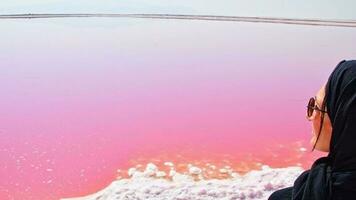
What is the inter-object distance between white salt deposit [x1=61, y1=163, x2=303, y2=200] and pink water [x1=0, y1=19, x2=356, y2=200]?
18 cm

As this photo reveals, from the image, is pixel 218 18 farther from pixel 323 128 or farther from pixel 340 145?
pixel 340 145

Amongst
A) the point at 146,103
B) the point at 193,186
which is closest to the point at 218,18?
the point at 146,103

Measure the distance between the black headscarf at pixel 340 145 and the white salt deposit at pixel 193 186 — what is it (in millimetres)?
1694

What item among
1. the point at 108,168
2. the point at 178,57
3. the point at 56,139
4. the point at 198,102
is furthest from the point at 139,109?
the point at 178,57

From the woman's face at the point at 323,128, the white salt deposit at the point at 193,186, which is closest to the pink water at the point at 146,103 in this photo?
the white salt deposit at the point at 193,186

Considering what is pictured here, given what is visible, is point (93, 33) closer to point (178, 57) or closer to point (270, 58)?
point (178, 57)

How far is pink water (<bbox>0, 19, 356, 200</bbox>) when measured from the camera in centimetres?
351

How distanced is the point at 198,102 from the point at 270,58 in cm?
233

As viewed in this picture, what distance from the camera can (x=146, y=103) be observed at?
4.78 meters

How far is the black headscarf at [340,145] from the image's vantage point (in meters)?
1.21

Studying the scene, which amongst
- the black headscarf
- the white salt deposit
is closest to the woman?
the black headscarf

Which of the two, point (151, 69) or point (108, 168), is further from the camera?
point (151, 69)

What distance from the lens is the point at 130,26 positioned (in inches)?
408

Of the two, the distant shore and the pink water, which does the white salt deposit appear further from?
the distant shore
